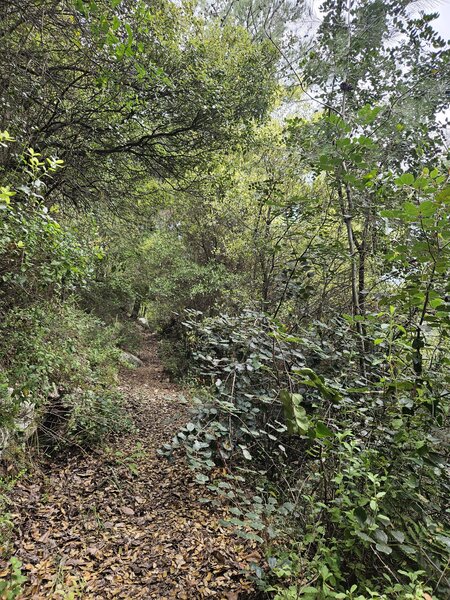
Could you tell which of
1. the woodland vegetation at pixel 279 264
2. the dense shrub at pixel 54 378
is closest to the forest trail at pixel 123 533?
the woodland vegetation at pixel 279 264

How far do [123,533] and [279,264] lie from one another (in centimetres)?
298

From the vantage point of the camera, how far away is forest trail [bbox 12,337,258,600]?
7.51 feet

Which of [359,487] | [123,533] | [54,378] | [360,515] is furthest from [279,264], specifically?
[54,378]

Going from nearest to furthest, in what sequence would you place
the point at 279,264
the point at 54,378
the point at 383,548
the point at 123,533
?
the point at 383,548, the point at 123,533, the point at 279,264, the point at 54,378

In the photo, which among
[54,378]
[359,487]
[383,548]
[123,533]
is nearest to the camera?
[383,548]

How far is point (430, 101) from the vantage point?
9.39 feet

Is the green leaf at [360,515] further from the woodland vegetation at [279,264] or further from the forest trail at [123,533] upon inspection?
the forest trail at [123,533]

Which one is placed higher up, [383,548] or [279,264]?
[279,264]

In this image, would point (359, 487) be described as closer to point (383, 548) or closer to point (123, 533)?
point (383, 548)

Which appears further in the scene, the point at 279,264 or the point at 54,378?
the point at 54,378

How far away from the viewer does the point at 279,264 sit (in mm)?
3193

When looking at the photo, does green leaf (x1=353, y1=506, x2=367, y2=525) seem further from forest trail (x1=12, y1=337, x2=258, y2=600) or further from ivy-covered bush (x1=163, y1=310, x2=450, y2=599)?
forest trail (x1=12, y1=337, x2=258, y2=600)

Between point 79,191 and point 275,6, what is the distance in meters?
5.45

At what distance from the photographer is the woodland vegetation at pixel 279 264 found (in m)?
1.51
